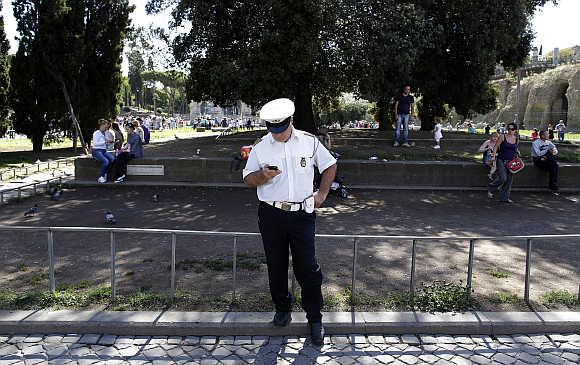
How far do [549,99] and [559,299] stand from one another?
6411cm

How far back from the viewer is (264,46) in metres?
13.8

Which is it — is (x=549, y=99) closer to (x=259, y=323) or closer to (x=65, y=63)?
(x=65, y=63)

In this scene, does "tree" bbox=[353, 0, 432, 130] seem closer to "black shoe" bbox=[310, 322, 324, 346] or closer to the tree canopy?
the tree canopy

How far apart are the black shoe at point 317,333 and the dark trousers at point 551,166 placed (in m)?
9.95

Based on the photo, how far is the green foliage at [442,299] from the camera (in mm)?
5137

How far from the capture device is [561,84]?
62344mm

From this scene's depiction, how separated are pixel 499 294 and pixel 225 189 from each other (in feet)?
26.5

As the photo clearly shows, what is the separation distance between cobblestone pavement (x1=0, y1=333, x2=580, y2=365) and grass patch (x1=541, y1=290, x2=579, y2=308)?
0.60 m

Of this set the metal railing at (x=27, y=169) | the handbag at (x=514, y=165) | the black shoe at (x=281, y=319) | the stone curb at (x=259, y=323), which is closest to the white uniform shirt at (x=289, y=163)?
the black shoe at (x=281, y=319)

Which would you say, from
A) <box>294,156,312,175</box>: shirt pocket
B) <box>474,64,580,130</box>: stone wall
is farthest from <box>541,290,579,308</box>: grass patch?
<box>474,64,580,130</box>: stone wall

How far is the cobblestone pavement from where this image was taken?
14.0 ft

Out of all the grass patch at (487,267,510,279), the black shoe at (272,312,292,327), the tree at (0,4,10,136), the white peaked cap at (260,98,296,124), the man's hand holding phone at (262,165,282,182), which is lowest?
the black shoe at (272,312,292,327)

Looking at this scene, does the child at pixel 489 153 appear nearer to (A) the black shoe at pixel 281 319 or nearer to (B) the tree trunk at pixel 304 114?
(B) the tree trunk at pixel 304 114

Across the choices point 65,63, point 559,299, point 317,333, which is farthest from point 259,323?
point 65,63
